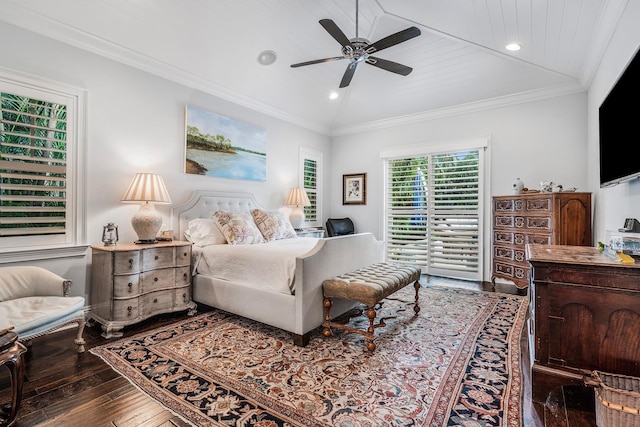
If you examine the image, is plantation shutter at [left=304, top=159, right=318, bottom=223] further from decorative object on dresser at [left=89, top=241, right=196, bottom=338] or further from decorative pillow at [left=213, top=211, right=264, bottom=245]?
decorative object on dresser at [left=89, top=241, right=196, bottom=338]

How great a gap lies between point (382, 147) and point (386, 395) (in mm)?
4774

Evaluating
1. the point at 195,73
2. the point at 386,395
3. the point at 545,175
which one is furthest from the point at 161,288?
the point at 545,175

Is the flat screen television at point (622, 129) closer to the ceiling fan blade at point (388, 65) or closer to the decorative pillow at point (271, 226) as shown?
the ceiling fan blade at point (388, 65)

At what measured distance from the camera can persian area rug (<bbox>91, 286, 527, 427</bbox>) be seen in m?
1.72

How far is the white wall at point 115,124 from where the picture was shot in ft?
9.34

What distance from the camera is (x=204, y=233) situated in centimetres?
369

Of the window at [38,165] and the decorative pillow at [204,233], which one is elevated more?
the window at [38,165]

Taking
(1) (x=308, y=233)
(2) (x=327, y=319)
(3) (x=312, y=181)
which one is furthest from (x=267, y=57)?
(2) (x=327, y=319)

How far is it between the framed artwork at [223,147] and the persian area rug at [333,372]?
Result: 207 centimetres

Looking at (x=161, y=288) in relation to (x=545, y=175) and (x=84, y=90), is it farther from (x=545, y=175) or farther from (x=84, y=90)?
(x=545, y=175)

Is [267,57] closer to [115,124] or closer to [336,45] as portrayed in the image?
[336,45]

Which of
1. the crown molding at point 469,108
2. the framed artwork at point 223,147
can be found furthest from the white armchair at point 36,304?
the crown molding at point 469,108

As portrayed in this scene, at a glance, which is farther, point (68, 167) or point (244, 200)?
point (244, 200)

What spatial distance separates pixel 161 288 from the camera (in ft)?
10.2
